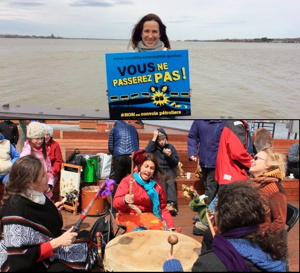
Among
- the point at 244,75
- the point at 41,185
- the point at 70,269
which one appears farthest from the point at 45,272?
the point at 244,75

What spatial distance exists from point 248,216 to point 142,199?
3.84ft

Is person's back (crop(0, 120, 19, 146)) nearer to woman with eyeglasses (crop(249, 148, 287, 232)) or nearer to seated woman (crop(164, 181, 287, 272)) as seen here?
woman with eyeglasses (crop(249, 148, 287, 232))

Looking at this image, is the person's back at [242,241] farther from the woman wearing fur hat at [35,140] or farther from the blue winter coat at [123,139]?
the woman wearing fur hat at [35,140]

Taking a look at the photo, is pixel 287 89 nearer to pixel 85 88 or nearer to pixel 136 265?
pixel 85 88

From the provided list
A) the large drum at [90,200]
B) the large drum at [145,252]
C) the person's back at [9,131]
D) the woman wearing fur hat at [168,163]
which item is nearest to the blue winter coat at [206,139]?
the woman wearing fur hat at [168,163]

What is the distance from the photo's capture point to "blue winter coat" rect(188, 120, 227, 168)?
2381 millimetres

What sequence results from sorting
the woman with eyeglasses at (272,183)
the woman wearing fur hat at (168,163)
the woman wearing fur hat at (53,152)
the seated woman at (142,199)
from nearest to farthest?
1. the woman with eyeglasses at (272,183)
2. the seated woman at (142,199)
3. the woman wearing fur hat at (168,163)
4. the woman wearing fur hat at (53,152)

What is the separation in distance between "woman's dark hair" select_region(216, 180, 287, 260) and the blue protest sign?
462mm

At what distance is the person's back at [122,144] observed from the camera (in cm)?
248

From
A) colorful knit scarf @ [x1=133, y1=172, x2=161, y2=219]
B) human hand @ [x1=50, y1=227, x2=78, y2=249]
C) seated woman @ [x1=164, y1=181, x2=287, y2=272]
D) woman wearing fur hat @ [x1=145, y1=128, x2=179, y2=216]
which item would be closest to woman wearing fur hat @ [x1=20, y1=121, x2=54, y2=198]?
colorful knit scarf @ [x1=133, y1=172, x2=161, y2=219]

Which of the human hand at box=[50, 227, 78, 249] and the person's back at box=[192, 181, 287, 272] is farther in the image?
the human hand at box=[50, 227, 78, 249]

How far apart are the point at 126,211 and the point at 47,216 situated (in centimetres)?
72

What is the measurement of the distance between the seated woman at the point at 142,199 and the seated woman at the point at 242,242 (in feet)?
3.31

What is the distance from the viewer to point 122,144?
8.85 feet
